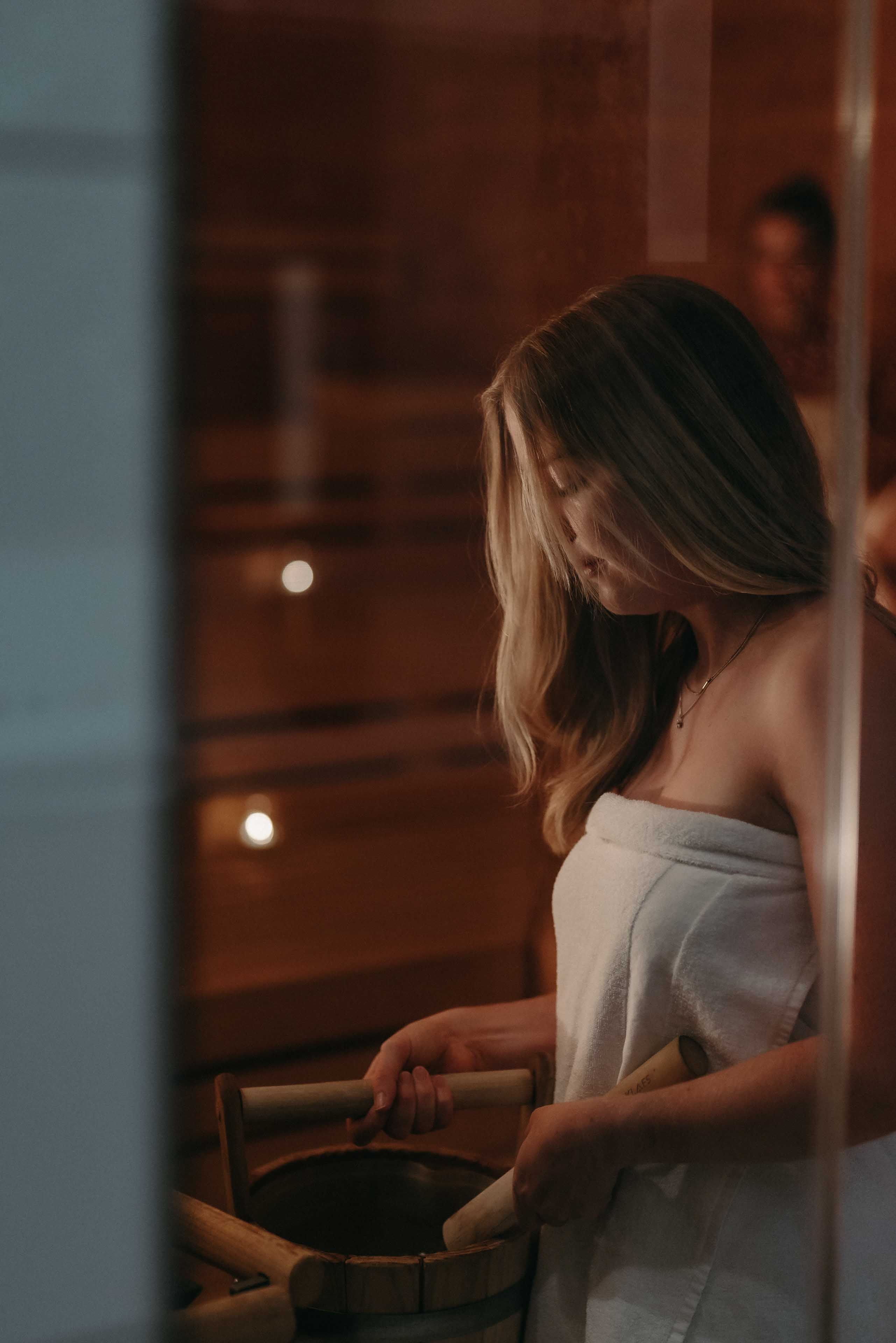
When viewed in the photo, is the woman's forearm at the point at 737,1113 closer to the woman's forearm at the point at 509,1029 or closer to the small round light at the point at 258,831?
the woman's forearm at the point at 509,1029

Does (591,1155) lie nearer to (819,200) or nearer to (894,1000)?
(894,1000)

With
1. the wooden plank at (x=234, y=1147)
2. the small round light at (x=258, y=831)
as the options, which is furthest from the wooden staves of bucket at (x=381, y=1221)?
the small round light at (x=258, y=831)

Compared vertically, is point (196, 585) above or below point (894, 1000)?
above

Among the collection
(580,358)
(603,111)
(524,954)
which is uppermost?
(603,111)

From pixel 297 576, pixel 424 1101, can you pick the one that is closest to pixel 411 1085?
pixel 424 1101

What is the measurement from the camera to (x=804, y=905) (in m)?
0.71

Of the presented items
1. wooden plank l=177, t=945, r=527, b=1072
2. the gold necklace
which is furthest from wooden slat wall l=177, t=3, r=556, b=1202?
the gold necklace

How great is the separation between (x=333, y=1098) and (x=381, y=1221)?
3.3 inches

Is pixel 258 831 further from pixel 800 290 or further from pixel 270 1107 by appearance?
pixel 800 290

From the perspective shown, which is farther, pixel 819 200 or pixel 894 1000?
pixel 819 200

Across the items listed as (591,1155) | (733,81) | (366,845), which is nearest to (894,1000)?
(591,1155)

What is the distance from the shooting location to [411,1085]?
741 millimetres

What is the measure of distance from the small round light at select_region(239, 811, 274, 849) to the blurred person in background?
0.37 m

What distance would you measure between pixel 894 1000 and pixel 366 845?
0.95 ft
